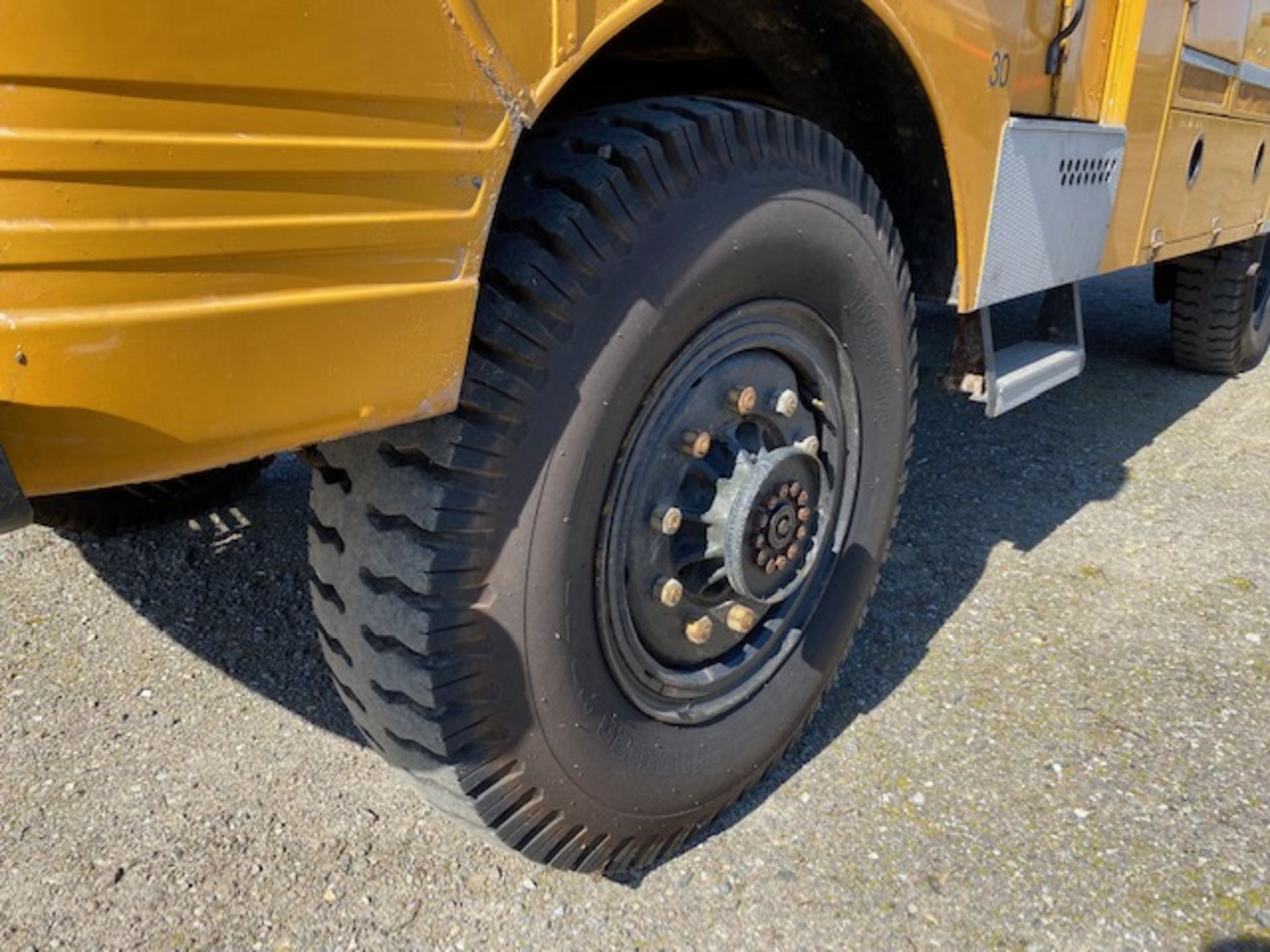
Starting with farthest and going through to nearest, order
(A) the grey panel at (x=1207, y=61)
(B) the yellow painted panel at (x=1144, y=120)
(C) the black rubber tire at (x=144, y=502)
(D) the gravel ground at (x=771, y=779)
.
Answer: (A) the grey panel at (x=1207, y=61) → (B) the yellow painted panel at (x=1144, y=120) → (C) the black rubber tire at (x=144, y=502) → (D) the gravel ground at (x=771, y=779)

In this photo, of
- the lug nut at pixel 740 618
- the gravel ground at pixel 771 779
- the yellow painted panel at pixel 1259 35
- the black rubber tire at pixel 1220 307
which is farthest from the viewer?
the black rubber tire at pixel 1220 307

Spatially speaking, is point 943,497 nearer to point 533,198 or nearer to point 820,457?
point 820,457

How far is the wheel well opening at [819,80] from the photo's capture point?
184cm

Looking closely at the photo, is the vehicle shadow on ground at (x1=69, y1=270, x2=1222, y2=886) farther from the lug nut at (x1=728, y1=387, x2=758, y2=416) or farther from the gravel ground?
the lug nut at (x1=728, y1=387, x2=758, y2=416)

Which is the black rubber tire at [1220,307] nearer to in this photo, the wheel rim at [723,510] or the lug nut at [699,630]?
the wheel rim at [723,510]

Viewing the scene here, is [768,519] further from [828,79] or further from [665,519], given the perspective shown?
[828,79]

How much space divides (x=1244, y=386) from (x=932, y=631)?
352 cm

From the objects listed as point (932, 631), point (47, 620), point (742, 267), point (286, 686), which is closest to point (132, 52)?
point (742, 267)

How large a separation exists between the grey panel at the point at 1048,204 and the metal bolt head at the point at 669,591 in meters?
Answer: 1.00

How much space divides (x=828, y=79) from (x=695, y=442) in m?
0.92

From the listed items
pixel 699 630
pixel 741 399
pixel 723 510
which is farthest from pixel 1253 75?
pixel 699 630

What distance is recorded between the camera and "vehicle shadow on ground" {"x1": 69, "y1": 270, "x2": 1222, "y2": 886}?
7.89ft

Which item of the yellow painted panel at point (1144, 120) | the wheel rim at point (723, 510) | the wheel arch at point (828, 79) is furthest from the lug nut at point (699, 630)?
the yellow painted panel at point (1144, 120)

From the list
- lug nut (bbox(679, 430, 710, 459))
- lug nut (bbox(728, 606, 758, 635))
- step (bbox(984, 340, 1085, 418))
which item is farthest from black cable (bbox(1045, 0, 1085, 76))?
lug nut (bbox(728, 606, 758, 635))
